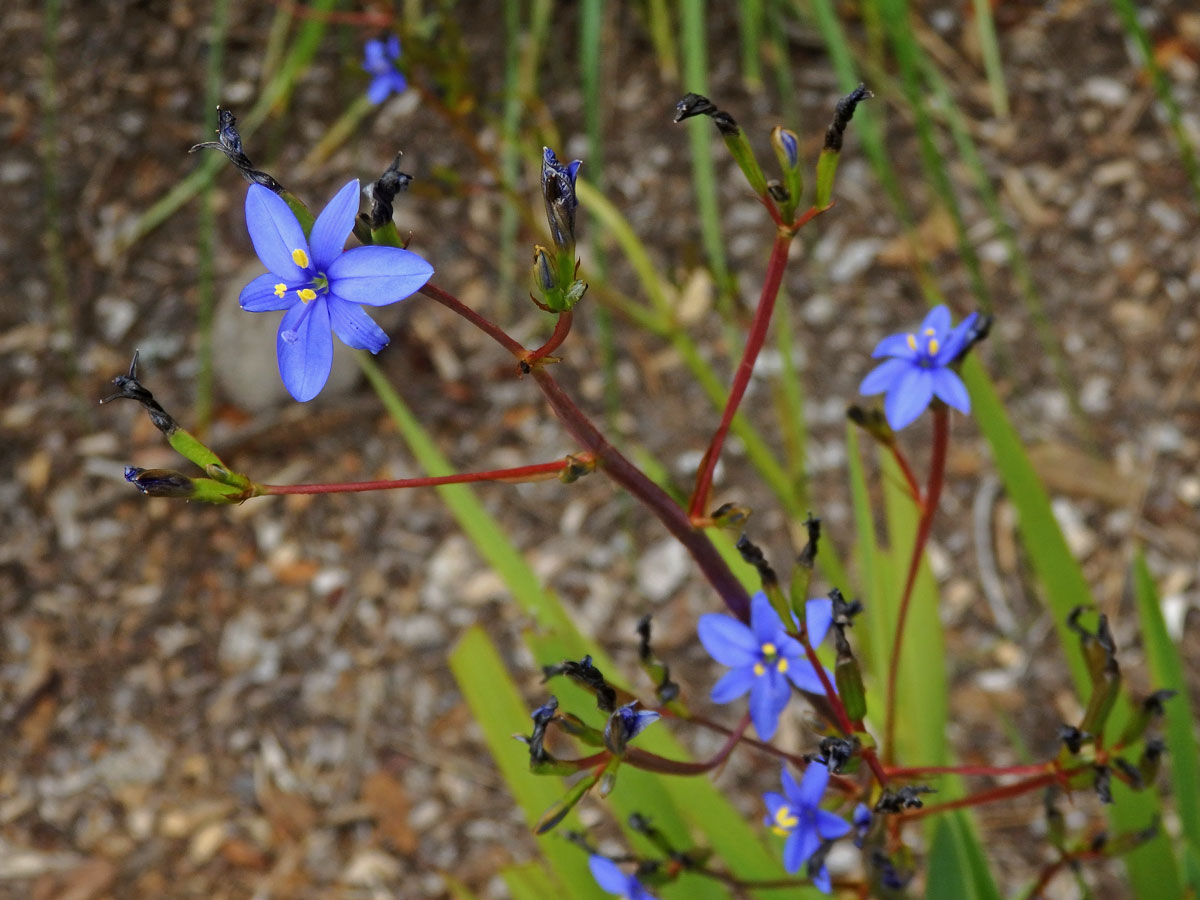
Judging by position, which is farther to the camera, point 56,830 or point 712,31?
point 712,31

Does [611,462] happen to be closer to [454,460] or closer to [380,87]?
[380,87]

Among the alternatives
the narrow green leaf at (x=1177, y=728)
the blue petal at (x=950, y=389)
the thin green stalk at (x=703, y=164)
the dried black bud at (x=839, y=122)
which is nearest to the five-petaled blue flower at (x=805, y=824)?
the blue petal at (x=950, y=389)

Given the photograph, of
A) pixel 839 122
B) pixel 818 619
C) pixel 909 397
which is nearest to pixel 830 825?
pixel 818 619

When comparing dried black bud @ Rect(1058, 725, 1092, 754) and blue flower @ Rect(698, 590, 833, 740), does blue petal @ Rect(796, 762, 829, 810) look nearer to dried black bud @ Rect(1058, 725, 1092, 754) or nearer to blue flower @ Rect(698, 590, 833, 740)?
A: blue flower @ Rect(698, 590, 833, 740)

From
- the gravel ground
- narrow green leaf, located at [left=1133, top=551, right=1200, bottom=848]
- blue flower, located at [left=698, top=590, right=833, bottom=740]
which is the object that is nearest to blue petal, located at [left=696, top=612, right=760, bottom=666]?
blue flower, located at [left=698, top=590, right=833, bottom=740]

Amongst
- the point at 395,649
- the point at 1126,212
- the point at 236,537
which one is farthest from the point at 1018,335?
the point at 236,537

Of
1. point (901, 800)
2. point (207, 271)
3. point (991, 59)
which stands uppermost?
point (207, 271)

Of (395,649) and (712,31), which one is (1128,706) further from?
(712,31)
